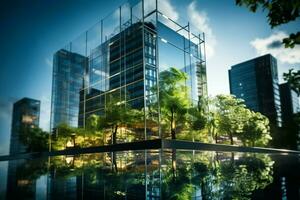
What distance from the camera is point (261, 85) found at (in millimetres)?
112188

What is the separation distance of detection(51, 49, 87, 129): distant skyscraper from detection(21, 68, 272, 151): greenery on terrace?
9.46ft

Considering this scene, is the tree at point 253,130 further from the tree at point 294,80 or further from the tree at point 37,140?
the tree at point 294,80

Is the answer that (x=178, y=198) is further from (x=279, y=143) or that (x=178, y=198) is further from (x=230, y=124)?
(x=279, y=143)

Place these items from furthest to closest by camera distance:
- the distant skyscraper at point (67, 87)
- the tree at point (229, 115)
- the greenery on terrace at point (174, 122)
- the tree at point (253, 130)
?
the distant skyscraper at point (67, 87)
the tree at point (253, 130)
the tree at point (229, 115)
the greenery on terrace at point (174, 122)

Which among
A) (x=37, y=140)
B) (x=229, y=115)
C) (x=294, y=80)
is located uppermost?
(x=229, y=115)

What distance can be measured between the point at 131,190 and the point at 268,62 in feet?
401

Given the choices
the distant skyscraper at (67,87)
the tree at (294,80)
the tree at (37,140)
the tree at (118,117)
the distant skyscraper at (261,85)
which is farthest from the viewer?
the distant skyscraper at (261,85)

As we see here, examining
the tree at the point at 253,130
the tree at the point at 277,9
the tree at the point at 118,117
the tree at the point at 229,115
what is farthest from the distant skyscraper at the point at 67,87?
the tree at the point at 277,9

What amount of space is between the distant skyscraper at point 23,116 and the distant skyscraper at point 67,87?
257 ft

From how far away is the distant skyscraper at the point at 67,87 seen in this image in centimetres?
3555

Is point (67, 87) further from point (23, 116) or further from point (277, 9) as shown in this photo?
point (23, 116)

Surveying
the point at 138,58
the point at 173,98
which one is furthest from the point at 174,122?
the point at 138,58

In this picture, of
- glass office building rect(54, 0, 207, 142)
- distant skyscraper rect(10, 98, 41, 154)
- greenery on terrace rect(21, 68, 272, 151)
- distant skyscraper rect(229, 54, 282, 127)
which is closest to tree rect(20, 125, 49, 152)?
greenery on terrace rect(21, 68, 272, 151)

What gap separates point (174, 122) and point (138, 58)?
7.58m
